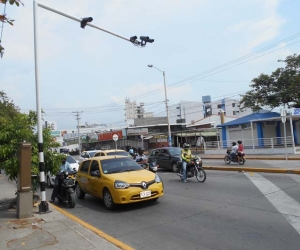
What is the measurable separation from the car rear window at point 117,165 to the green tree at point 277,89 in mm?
24629

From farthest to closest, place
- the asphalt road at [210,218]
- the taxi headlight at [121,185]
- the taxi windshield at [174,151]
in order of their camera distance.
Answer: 1. the taxi windshield at [174,151]
2. the taxi headlight at [121,185]
3. the asphalt road at [210,218]

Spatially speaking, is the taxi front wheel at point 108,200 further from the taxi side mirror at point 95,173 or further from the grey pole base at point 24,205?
the grey pole base at point 24,205

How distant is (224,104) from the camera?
8062 centimetres

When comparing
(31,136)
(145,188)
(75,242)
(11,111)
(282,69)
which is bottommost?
(75,242)

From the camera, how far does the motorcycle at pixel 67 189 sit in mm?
9508

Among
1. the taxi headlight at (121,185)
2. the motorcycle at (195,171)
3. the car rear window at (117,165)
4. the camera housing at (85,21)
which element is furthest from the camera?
the motorcycle at (195,171)

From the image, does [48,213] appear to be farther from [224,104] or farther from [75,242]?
[224,104]

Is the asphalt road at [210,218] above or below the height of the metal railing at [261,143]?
below

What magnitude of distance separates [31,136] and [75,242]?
4627 mm

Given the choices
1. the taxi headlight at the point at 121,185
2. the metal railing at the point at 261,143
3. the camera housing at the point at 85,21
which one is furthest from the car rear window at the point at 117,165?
the metal railing at the point at 261,143

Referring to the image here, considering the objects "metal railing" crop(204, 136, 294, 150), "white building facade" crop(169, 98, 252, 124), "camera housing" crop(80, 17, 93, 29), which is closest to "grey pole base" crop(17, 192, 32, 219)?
"camera housing" crop(80, 17, 93, 29)

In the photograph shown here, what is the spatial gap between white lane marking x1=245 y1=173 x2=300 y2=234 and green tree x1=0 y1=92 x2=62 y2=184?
634cm

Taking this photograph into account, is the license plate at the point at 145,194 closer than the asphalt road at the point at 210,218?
No

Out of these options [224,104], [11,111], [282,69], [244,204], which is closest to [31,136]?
[244,204]
